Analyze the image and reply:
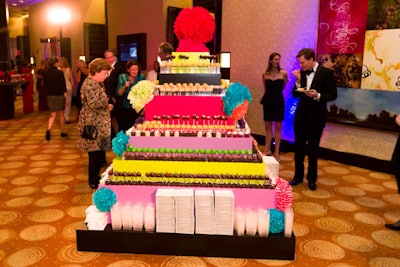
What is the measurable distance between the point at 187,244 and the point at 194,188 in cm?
48

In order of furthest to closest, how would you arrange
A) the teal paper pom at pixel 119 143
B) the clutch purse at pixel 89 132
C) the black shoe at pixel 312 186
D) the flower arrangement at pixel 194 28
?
the black shoe at pixel 312 186, the clutch purse at pixel 89 132, the flower arrangement at pixel 194 28, the teal paper pom at pixel 119 143

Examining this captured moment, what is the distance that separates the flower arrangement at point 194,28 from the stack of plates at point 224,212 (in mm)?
1809

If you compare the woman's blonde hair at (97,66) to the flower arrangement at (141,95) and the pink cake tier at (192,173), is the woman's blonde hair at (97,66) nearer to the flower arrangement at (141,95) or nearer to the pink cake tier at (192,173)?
the flower arrangement at (141,95)

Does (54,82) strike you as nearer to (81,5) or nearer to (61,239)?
(61,239)

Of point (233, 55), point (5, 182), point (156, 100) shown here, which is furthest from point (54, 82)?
point (156, 100)

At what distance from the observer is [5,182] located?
5027 millimetres

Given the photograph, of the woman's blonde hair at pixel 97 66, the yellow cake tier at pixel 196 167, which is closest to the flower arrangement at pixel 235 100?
the yellow cake tier at pixel 196 167

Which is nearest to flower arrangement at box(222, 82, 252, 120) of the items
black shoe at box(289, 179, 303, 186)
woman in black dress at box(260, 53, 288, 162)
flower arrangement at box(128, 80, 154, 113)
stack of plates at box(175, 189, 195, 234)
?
flower arrangement at box(128, 80, 154, 113)

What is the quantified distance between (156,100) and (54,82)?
4.64 metres

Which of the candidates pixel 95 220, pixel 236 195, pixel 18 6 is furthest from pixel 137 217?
pixel 18 6

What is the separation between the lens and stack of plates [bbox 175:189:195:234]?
3051mm

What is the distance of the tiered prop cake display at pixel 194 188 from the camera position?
308 centimetres

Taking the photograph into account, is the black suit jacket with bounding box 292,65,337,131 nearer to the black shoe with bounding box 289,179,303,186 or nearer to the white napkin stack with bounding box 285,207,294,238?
the black shoe with bounding box 289,179,303,186

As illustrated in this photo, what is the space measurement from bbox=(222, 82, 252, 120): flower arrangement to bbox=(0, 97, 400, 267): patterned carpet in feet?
4.34
